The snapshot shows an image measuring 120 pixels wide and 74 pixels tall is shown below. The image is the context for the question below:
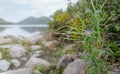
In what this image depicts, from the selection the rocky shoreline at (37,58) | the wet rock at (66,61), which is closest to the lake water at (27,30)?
the rocky shoreline at (37,58)

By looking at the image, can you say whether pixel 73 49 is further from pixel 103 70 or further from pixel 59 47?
pixel 103 70

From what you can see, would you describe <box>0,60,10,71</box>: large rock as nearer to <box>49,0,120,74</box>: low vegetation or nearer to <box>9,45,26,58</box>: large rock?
<box>9,45,26,58</box>: large rock

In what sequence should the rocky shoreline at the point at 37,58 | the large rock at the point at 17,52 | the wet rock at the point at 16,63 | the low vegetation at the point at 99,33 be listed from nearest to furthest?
the low vegetation at the point at 99,33 < the rocky shoreline at the point at 37,58 < the wet rock at the point at 16,63 < the large rock at the point at 17,52

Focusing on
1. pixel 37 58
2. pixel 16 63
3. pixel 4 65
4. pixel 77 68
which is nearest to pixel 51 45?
pixel 37 58

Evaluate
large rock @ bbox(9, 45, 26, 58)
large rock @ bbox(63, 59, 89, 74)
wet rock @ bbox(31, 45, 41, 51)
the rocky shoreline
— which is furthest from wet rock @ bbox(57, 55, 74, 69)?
wet rock @ bbox(31, 45, 41, 51)

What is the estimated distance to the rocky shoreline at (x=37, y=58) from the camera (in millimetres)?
3389

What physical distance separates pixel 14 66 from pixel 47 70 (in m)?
0.75

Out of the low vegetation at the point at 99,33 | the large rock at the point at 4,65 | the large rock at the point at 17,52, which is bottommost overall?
the large rock at the point at 4,65

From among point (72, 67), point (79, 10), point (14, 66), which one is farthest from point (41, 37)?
point (72, 67)

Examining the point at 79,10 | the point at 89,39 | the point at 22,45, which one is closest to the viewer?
the point at 89,39

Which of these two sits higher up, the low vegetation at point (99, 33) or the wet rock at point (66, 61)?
the low vegetation at point (99, 33)

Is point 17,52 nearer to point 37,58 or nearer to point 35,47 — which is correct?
point 35,47

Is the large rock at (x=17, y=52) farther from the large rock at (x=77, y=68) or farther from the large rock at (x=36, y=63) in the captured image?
the large rock at (x=77, y=68)

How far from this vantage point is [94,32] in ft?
7.89
